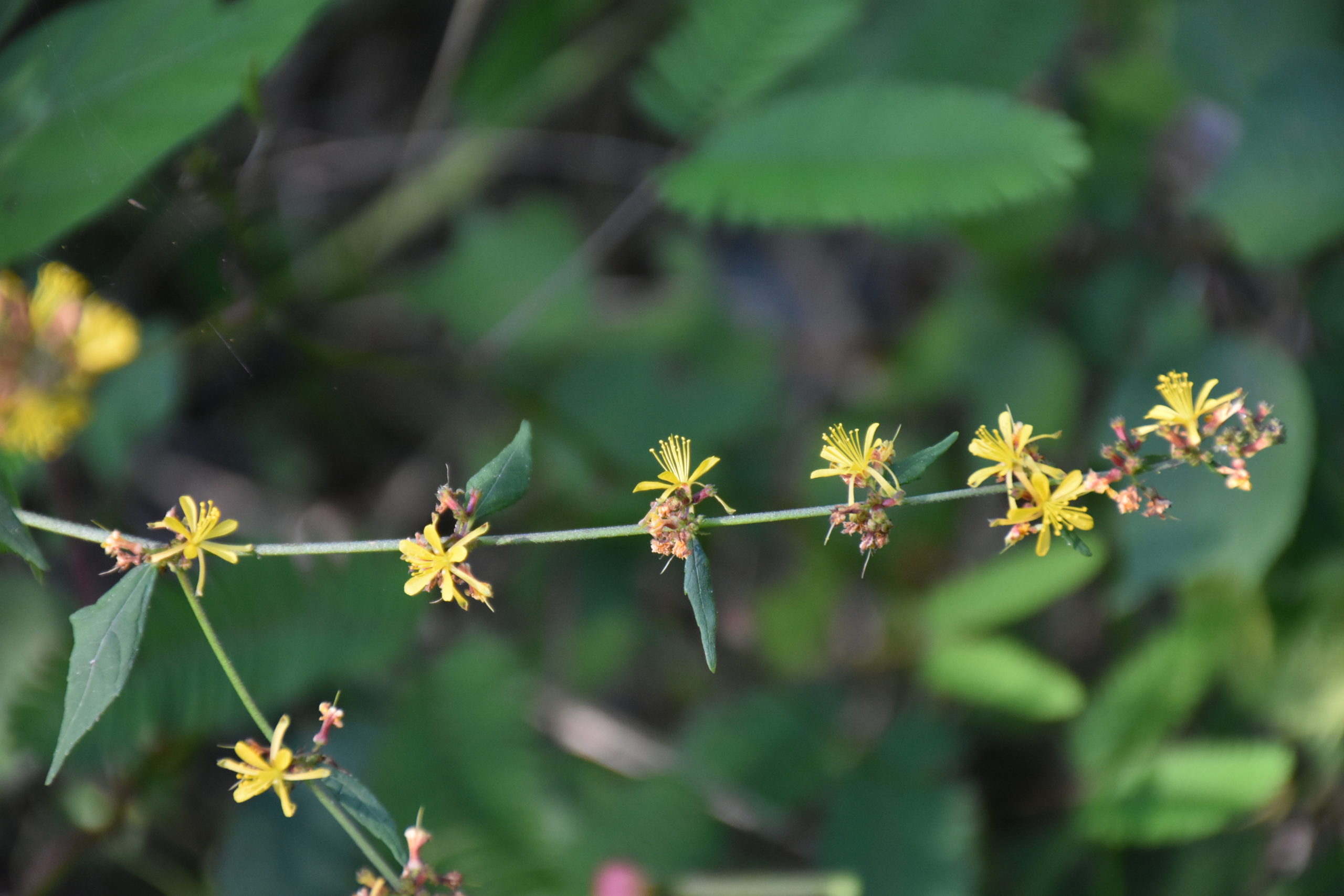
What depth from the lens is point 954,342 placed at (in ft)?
10.0

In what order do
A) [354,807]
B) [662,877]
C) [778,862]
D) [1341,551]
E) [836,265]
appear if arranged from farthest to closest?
[836,265]
[778,862]
[1341,551]
[662,877]
[354,807]

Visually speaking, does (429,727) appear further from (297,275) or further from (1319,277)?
(1319,277)

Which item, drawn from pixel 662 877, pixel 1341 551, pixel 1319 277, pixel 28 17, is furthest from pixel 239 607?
pixel 1319 277

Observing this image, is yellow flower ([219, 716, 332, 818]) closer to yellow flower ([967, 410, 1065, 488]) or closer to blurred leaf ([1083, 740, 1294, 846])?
yellow flower ([967, 410, 1065, 488])

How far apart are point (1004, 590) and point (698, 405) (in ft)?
3.77

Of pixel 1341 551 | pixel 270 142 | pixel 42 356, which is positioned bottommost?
pixel 42 356

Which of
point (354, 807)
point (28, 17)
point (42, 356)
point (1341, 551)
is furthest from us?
point (1341, 551)

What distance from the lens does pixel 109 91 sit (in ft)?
5.61

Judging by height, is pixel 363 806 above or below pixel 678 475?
below

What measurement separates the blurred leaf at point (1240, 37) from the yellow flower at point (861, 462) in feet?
6.40

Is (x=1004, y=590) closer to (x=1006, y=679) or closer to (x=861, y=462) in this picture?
(x=1006, y=679)

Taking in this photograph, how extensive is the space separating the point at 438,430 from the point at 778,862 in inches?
80.1

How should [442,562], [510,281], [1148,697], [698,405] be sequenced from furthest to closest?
1. [510,281]
2. [698,405]
3. [1148,697]
4. [442,562]

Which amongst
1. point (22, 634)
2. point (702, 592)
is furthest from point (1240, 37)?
point (22, 634)
